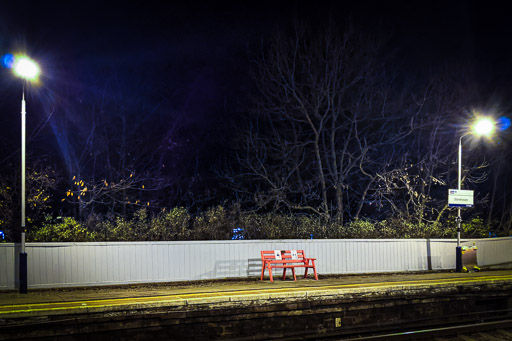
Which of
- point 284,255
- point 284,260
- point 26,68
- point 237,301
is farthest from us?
point 284,255

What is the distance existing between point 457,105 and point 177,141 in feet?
59.6

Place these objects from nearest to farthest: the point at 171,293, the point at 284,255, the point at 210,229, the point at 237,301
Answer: the point at 237,301 → the point at 171,293 → the point at 284,255 → the point at 210,229

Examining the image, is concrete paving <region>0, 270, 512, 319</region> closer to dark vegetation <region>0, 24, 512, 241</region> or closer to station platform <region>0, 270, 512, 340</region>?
station platform <region>0, 270, 512, 340</region>

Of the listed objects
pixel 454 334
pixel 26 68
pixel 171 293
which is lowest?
pixel 454 334

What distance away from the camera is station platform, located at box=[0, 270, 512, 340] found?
379 inches

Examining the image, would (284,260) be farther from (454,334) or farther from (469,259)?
(469,259)

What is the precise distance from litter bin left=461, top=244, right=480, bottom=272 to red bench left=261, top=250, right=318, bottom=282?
7293 mm

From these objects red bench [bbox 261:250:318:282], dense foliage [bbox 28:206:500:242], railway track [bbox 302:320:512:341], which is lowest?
railway track [bbox 302:320:512:341]

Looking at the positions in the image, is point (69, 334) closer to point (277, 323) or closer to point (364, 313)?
point (277, 323)

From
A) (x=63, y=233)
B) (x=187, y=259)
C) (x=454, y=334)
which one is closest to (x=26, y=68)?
(x=63, y=233)

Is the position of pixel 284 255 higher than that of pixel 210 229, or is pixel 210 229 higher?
pixel 210 229

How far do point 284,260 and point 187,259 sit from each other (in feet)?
10.2

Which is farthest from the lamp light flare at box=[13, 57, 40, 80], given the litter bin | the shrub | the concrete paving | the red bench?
the litter bin

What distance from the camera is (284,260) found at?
581 inches
